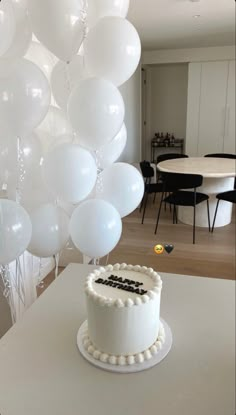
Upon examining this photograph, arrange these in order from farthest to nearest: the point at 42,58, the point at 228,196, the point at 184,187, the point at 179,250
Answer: the point at 228,196
the point at 184,187
the point at 179,250
the point at 42,58

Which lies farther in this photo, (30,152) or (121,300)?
(30,152)

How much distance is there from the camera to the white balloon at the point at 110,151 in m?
1.27

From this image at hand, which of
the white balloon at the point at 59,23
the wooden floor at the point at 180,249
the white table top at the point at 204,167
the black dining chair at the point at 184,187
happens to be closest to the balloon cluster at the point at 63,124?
the white balloon at the point at 59,23

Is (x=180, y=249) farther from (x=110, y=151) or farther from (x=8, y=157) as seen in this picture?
(x=8, y=157)

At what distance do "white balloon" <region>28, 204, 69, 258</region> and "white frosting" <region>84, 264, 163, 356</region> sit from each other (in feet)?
0.85

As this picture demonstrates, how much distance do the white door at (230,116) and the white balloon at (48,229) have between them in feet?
15.8

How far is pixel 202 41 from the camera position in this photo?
4.75 meters

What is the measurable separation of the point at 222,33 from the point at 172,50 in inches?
49.7

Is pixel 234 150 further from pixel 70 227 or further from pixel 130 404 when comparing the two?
pixel 130 404

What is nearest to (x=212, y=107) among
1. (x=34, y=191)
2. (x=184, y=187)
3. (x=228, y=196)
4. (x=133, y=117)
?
(x=133, y=117)

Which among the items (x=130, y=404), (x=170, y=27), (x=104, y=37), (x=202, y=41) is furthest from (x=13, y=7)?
(x=202, y=41)

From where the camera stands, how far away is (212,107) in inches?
213

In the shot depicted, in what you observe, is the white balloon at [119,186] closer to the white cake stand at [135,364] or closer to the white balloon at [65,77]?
the white balloon at [65,77]

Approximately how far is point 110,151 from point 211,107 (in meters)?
4.62
